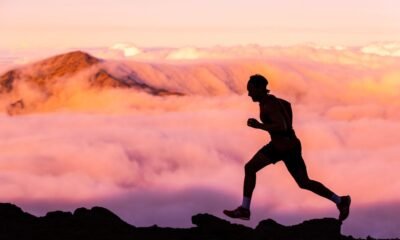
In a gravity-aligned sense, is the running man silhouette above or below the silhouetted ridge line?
above

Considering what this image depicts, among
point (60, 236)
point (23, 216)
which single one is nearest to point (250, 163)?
point (60, 236)

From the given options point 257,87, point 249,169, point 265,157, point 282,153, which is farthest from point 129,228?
point 257,87

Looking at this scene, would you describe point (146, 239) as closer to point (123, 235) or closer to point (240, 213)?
point (123, 235)

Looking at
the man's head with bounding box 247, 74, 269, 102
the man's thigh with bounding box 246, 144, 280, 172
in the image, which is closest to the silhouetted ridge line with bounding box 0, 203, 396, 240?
the man's thigh with bounding box 246, 144, 280, 172

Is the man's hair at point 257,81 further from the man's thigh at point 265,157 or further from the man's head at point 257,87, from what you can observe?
the man's thigh at point 265,157

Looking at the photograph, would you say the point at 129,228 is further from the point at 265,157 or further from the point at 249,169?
the point at 265,157

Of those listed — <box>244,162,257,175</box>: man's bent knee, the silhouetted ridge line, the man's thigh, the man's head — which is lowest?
the silhouetted ridge line

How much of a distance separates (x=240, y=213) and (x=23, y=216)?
4.04 m

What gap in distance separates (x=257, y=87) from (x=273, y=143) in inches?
33.1

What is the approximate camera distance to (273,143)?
440 inches

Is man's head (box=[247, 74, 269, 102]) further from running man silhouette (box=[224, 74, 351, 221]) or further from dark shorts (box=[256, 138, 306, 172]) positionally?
dark shorts (box=[256, 138, 306, 172])

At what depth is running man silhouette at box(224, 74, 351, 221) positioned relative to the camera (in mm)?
10906

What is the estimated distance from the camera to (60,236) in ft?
38.3

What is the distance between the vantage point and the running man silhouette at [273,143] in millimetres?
10906
